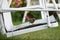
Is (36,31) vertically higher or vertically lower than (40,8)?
lower

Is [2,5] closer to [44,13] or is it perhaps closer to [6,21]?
[6,21]

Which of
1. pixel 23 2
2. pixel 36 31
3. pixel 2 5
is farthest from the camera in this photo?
pixel 23 2

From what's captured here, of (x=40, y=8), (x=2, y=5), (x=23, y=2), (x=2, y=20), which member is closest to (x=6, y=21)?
(x=2, y=20)

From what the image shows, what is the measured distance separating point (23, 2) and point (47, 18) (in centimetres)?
65

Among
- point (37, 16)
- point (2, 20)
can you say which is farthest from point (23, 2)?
point (2, 20)

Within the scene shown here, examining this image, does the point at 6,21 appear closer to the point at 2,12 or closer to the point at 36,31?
the point at 2,12

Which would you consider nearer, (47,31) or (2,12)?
(2,12)

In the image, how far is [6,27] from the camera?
104 inches

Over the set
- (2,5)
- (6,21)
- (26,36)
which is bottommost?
(26,36)

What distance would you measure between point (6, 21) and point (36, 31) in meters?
0.37

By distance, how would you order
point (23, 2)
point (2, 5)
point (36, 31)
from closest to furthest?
point (2, 5), point (36, 31), point (23, 2)

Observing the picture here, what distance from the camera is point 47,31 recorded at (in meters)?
2.79

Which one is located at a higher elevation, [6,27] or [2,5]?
[2,5]

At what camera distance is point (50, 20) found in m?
2.87
